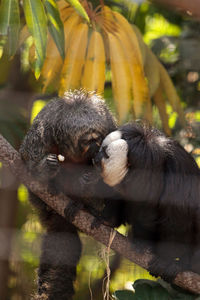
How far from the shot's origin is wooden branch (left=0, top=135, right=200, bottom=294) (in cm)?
149

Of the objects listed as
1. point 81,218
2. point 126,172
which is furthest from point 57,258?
point 126,172

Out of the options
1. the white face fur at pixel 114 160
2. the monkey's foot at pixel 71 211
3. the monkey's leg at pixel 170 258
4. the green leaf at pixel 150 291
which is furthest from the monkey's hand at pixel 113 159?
the green leaf at pixel 150 291

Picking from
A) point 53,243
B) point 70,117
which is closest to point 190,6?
point 70,117

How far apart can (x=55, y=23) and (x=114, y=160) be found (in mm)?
486

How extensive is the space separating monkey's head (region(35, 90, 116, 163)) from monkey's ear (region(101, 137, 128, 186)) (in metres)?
0.09

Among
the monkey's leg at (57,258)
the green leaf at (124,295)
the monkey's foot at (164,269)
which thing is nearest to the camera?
the monkey's foot at (164,269)

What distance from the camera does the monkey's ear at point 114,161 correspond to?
4.83ft

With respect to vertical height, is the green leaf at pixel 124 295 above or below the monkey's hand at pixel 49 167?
below

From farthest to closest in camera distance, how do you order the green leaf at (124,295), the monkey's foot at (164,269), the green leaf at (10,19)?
the green leaf at (124,295)
the monkey's foot at (164,269)
the green leaf at (10,19)

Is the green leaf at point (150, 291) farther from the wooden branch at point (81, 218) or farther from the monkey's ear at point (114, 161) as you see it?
the monkey's ear at point (114, 161)

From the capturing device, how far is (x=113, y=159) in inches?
57.7

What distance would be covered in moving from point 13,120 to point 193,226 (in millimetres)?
939

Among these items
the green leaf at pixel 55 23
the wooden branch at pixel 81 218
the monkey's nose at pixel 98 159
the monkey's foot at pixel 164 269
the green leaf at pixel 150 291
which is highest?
the green leaf at pixel 55 23

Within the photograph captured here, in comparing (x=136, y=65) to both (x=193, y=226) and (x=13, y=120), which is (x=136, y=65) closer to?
(x=13, y=120)
